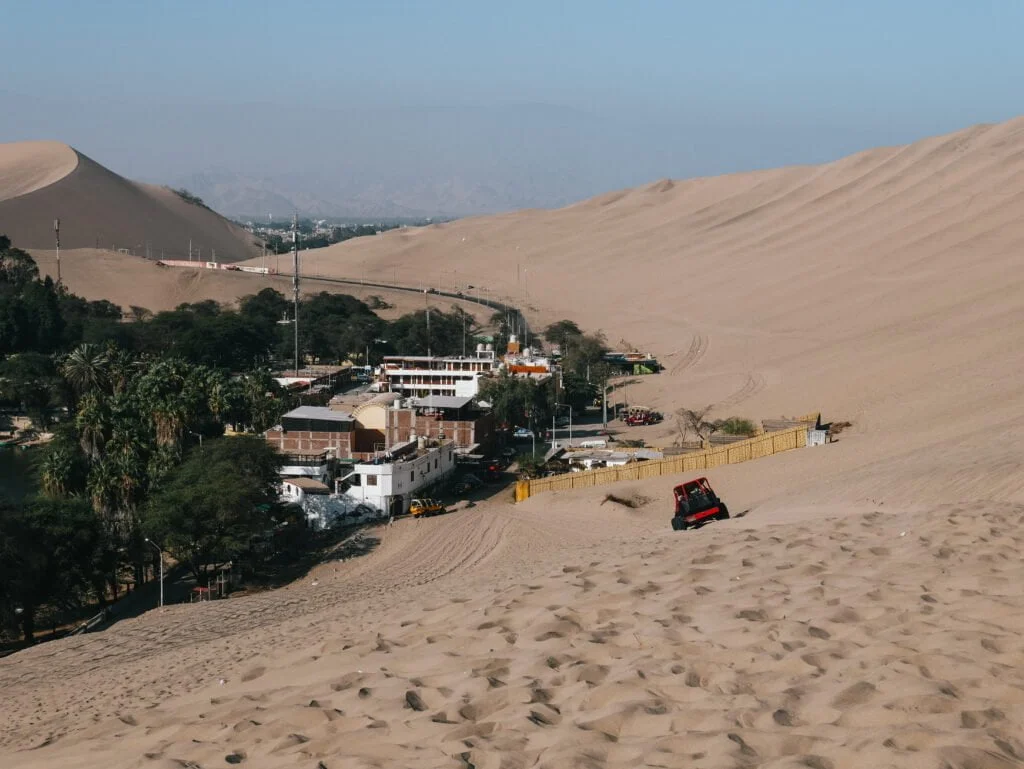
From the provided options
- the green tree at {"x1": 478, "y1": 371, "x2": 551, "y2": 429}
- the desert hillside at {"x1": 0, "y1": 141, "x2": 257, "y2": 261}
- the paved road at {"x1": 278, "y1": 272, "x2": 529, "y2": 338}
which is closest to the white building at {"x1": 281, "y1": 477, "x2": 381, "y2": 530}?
the green tree at {"x1": 478, "y1": 371, "x2": 551, "y2": 429}

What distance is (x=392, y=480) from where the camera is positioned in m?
26.3

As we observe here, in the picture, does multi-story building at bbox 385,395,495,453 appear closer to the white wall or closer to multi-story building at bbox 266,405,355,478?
multi-story building at bbox 266,405,355,478

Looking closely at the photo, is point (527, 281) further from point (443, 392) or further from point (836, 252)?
point (443, 392)

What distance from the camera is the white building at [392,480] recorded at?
26328mm

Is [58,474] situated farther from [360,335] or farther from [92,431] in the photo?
[360,335]

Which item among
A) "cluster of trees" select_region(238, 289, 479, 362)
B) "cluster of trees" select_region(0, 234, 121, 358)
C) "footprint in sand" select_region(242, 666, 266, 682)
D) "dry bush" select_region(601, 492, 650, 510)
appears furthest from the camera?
"cluster of trees" select_region(238, 289, 479, 362)

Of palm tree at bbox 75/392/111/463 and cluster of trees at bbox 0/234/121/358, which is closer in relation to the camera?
palm tree at bbox 75/392/111/463

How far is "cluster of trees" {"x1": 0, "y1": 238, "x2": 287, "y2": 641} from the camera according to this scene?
20.8 metres

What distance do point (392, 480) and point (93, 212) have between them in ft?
412

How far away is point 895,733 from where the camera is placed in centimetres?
579

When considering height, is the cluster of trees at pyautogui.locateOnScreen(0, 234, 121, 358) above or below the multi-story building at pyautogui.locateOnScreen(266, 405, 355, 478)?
above

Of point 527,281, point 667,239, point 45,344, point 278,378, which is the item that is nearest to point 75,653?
point 278,378

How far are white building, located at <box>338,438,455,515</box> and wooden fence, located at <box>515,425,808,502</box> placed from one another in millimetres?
2523

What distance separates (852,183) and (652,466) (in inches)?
3218
